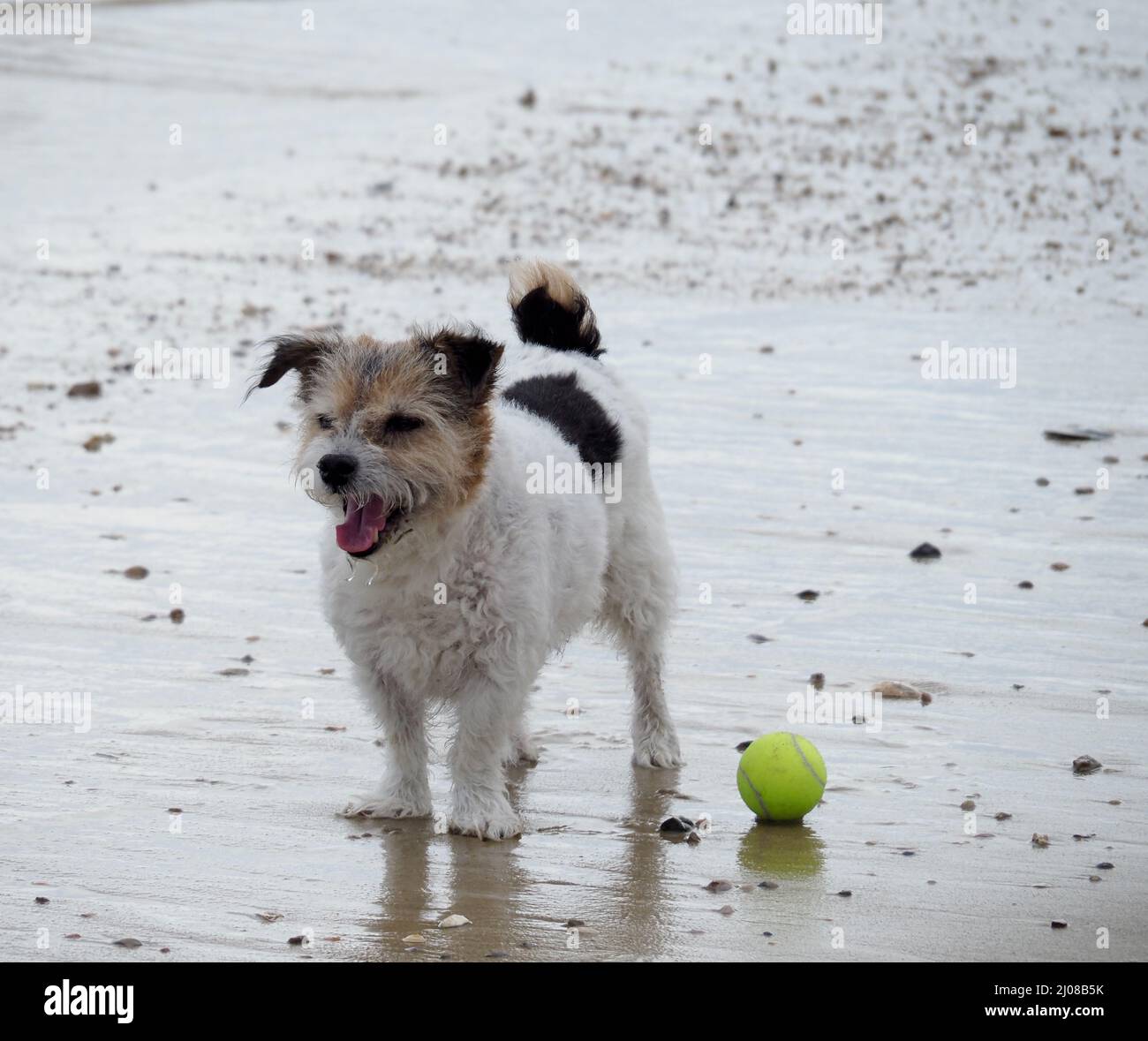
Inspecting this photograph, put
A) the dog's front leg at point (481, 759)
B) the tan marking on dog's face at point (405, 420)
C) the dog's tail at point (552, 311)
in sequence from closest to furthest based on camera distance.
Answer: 1. the tan marking on dog's face at point (405, 420)
2. the dog's front leg at point (481, 759)
3. the dog's tail at point (552, 311)

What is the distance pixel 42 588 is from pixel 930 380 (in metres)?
6.99

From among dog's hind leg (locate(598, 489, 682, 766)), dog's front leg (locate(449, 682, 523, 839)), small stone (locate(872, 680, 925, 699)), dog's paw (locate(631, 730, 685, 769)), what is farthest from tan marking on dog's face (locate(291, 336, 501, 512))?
small stone (locate(872, 680, 925, 699))

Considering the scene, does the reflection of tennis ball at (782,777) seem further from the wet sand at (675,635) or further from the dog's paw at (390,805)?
the dog's paw at (390,805)

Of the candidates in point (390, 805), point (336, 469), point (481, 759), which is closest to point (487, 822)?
point (481, 759)

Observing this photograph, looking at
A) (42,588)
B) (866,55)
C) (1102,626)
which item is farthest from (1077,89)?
(42,588)

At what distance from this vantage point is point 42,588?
323 inches

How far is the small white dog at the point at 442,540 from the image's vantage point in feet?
18.0

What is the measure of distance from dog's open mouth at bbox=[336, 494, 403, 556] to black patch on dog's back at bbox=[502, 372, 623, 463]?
42.7 inches

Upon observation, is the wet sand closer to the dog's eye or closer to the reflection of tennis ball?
the reflection of tennis ball

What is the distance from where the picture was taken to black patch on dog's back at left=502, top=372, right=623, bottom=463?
254 inches

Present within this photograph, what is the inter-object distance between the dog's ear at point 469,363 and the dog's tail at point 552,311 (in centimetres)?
146

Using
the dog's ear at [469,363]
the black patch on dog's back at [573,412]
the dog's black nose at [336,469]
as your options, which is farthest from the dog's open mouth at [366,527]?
the black patch on dog's back at [573,412]

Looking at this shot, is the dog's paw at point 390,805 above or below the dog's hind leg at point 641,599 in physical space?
below

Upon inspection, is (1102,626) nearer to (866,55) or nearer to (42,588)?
(42,588)
